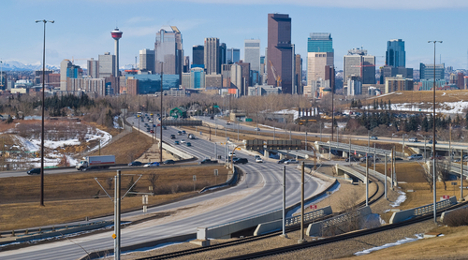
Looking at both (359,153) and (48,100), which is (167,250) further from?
(48,100)

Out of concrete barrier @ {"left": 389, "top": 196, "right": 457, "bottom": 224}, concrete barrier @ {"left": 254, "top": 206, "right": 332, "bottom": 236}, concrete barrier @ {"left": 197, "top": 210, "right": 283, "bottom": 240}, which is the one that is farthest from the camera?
concrete barrier @ {"left": 389, "top": 196, "right": 457, "bottom": 224}

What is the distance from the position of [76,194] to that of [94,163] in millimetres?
13813

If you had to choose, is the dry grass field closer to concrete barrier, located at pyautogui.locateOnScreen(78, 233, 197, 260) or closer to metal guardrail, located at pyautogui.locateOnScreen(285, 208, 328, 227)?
concrete barrier, located at pyautogui.locateOnScreen(78, 233, 197, 260)

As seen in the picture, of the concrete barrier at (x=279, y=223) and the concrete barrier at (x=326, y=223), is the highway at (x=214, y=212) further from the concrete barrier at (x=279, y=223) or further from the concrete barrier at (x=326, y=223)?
the concrete barrier at (x=326, y=223)

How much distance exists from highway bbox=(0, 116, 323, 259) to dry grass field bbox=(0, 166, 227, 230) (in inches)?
170

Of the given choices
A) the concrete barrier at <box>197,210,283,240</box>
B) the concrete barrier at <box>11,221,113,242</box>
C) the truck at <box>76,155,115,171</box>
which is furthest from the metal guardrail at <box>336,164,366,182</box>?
the concrete barrier at <box>11,221,113,242</box>

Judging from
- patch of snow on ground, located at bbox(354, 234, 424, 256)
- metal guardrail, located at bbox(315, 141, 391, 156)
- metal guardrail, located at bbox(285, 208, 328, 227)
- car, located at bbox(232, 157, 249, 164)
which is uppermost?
metal guardrail, located at bbox(315, 141, 391, 156)

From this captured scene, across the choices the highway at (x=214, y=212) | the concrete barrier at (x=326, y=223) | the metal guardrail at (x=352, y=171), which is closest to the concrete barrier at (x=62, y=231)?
the highway at (x=214, y=212)

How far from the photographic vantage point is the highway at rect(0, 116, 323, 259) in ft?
111

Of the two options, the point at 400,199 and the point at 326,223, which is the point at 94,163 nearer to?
the point at 400,199

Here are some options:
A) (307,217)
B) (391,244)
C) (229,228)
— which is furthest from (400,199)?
(229,228)

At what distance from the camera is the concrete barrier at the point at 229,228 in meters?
33.8

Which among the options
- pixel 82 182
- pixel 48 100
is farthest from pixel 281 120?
pixel 82 182

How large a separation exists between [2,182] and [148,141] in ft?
172
